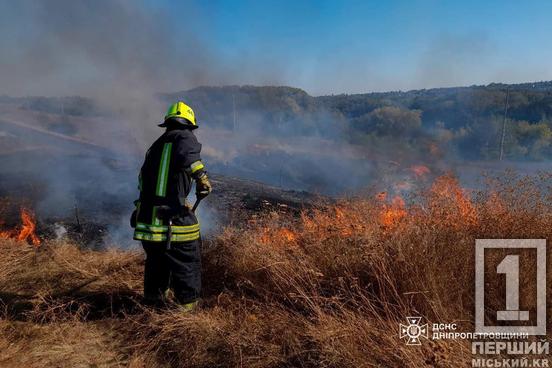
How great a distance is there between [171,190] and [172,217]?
0.77 feet

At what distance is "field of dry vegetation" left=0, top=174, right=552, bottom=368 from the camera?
2.56 meters

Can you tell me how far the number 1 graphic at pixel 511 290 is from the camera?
2.83 meters

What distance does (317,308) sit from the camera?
2771 millimetres

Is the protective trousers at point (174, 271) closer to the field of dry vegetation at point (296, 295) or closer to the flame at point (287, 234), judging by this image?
the field of dry vegetation at point (296, 295)

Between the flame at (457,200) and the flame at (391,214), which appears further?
the flame at (391,214)

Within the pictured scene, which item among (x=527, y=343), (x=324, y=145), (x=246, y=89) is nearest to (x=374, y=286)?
(x=527, y=343)

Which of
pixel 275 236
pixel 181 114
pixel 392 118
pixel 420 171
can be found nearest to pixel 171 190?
pixel 181 114

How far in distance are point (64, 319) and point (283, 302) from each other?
6.13 ft

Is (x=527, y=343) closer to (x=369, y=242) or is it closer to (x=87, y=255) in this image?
(x=369, y=242)

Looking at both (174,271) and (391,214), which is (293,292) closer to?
(174,271)

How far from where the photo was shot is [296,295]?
3.05 m

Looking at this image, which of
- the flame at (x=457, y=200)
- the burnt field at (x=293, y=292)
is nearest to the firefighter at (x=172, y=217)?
the burnt field at (x=293, y=292)

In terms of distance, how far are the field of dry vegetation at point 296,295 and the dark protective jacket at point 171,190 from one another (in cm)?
65

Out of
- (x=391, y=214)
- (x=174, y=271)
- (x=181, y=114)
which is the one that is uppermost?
(x=181, y=114)
